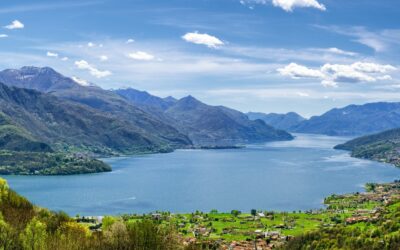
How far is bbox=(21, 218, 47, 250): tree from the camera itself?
96.7 ft

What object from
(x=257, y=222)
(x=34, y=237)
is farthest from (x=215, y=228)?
(x=34, y=237)

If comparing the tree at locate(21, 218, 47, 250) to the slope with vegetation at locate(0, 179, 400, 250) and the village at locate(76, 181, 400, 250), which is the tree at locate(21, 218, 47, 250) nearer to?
the slope with vegetation at locate(0, 179, 400, 250)

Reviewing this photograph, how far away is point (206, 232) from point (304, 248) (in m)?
27.6

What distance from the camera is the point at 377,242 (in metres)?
84.7

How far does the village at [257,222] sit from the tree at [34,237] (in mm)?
56726

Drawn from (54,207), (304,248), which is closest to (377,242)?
(304,248)

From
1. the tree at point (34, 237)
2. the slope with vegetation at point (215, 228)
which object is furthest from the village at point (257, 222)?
the tree at point (34, 237)

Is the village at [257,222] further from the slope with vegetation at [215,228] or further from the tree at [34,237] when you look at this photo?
the tree at [34,237]

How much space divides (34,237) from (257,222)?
9421cm

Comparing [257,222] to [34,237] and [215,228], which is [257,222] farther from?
[34,237]

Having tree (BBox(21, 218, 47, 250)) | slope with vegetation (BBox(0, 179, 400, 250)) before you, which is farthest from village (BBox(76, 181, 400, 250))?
tree (BBox(21, 218, 47, 250))

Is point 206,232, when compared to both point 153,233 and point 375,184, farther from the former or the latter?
point 375,184

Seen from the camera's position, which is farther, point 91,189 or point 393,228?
point 91,189

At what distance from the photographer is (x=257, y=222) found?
122 m
